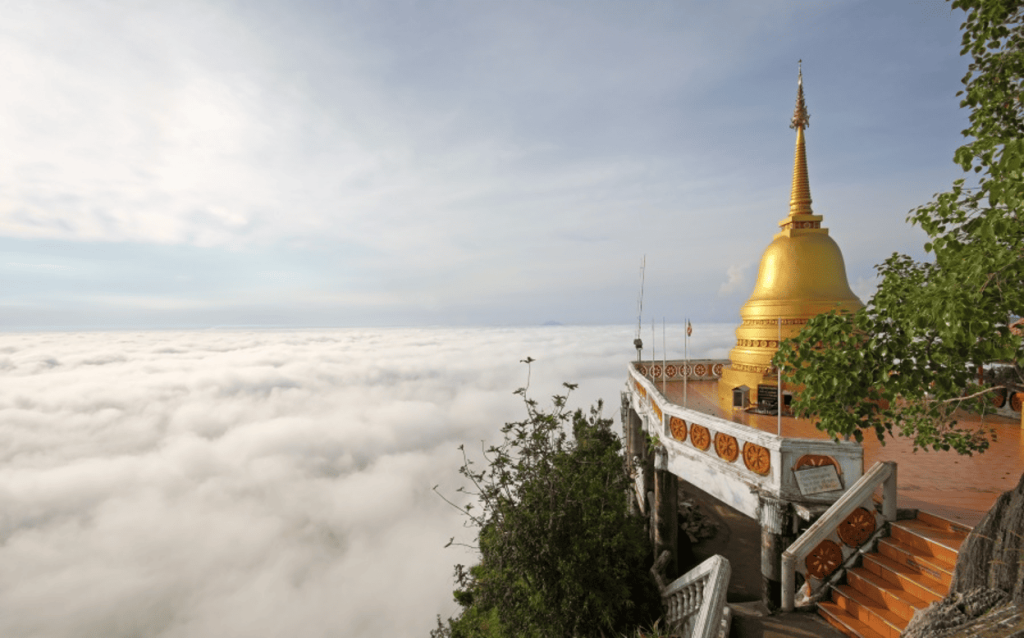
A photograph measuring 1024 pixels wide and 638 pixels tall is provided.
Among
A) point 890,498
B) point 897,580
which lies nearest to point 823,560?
point 897,580

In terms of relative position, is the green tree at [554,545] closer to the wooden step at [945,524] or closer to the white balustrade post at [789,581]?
the white balustrade post at [789,581]

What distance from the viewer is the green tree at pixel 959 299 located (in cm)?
504

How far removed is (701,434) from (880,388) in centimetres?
548

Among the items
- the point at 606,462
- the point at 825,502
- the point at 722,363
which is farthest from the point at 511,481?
the point at 722,363

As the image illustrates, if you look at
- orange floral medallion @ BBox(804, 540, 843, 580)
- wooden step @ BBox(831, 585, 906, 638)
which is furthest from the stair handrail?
wooden step @ BBox(831, 585, 906, 638)

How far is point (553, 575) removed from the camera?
10.5m

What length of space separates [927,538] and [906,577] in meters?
0.85

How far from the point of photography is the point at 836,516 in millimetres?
8945

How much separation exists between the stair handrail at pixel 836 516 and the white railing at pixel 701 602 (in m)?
1.05

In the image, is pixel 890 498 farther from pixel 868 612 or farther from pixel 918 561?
pixel 868 612

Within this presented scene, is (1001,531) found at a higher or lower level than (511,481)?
higher

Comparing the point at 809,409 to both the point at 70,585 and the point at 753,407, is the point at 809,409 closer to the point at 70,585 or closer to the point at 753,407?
the point at 753,407

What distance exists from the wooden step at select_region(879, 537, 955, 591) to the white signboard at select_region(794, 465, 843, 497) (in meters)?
1.19

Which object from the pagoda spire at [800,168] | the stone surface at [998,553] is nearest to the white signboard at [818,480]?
the stone surface at [998,553]
